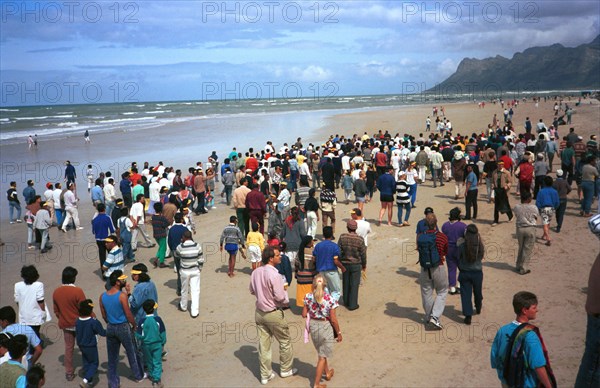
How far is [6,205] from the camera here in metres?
18.9

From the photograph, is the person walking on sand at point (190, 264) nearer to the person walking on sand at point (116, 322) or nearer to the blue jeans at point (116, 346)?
the person walking on sand at point (116, 322)

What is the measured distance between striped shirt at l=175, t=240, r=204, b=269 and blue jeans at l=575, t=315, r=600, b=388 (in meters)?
6.04

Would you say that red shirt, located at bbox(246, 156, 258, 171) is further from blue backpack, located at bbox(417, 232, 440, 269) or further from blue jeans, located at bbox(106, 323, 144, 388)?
blue jeans, located at bbox(106, 323, 144, 388)

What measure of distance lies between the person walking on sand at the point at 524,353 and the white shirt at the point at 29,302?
251 inches

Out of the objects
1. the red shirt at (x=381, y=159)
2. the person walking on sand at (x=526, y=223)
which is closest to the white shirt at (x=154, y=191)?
the red shirt at (x=381, y=159)

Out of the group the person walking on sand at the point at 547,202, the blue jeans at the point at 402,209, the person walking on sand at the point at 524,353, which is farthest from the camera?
the blue jeans at the point at 402,209

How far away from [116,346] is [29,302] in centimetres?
166

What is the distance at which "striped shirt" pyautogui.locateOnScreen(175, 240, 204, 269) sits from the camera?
28.0 feet

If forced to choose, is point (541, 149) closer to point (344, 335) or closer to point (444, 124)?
point (344, 335)

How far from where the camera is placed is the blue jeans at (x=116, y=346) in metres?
6.50

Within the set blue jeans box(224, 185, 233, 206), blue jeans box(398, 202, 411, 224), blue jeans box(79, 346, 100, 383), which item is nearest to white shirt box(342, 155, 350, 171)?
blue jeans box(224, 185, 233, 206)

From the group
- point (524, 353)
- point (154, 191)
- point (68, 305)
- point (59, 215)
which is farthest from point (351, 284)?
point (59, 215)

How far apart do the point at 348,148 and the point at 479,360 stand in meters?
13.9

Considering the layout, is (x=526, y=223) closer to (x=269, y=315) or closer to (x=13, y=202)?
(x=269, y=315)
